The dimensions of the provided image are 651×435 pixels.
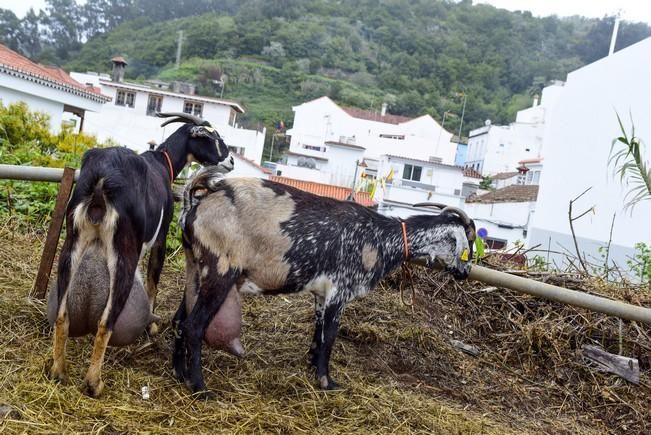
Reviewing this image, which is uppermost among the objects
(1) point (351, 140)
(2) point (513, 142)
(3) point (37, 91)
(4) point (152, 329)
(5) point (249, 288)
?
(2) point (513, 142)

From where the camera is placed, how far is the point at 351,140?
4756 cm

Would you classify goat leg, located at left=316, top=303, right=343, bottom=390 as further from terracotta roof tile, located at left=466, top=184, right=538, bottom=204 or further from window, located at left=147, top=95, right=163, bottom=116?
window, located at left=147, top=95, right=163, bottom=116

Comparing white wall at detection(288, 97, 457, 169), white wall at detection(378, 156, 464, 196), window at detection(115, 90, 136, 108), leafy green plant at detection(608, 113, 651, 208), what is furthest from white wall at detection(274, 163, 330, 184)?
leafy green plant at detection(608, 113, 651, 208)

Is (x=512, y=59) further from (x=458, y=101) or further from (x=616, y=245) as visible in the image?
(x=616, y=245)

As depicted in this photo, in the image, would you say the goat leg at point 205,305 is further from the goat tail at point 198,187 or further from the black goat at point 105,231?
the black goat at point 105,231

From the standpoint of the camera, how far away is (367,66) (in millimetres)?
87875

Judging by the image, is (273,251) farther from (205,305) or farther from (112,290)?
(112,290)

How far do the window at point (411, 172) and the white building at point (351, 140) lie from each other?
4.70 m

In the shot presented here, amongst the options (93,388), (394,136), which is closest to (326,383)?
(93,388)

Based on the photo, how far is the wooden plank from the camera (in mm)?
4840

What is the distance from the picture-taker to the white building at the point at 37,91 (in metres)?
19.9

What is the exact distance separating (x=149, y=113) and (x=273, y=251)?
1372 inches

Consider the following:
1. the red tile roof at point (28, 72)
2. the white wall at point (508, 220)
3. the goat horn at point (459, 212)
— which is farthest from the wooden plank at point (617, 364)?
the red tile roof at point (28, 72)

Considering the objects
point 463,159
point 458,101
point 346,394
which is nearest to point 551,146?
point 346,394
